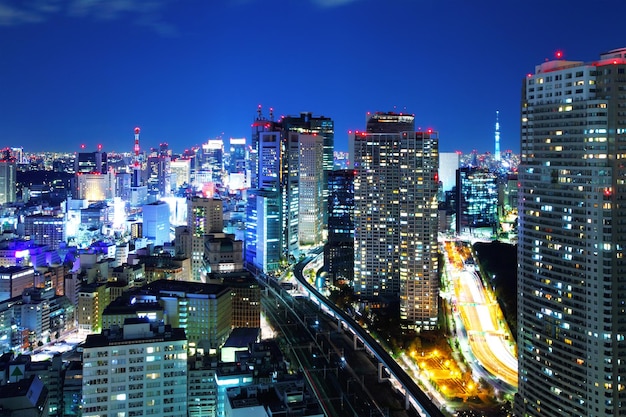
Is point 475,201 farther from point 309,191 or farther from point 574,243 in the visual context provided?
point 574,243

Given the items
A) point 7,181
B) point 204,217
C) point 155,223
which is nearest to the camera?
point 204,217

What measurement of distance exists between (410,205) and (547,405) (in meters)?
11.8

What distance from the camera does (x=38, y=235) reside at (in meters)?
39.9

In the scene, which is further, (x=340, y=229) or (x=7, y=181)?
(x=7, y=181)

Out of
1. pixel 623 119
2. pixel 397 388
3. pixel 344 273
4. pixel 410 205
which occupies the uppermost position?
pixel 623 119

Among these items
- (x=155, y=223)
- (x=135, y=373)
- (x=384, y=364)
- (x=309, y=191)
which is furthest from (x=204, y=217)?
(x=135, y=373)

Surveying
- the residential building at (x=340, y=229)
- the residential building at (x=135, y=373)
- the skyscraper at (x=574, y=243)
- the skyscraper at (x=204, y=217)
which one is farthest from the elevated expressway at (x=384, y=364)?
the skyscraper at (x=204, y=217)

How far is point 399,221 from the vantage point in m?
24.9

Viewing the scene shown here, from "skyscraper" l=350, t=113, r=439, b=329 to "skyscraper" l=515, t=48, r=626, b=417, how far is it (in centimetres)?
889

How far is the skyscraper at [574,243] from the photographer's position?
12180 mm

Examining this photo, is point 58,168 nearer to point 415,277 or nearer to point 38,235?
point 38,235

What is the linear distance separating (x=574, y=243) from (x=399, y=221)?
1223cm

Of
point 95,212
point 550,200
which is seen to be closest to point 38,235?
point 95,212

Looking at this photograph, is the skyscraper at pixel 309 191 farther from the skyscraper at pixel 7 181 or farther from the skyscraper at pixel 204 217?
the skyscraper at pixel 7 181
